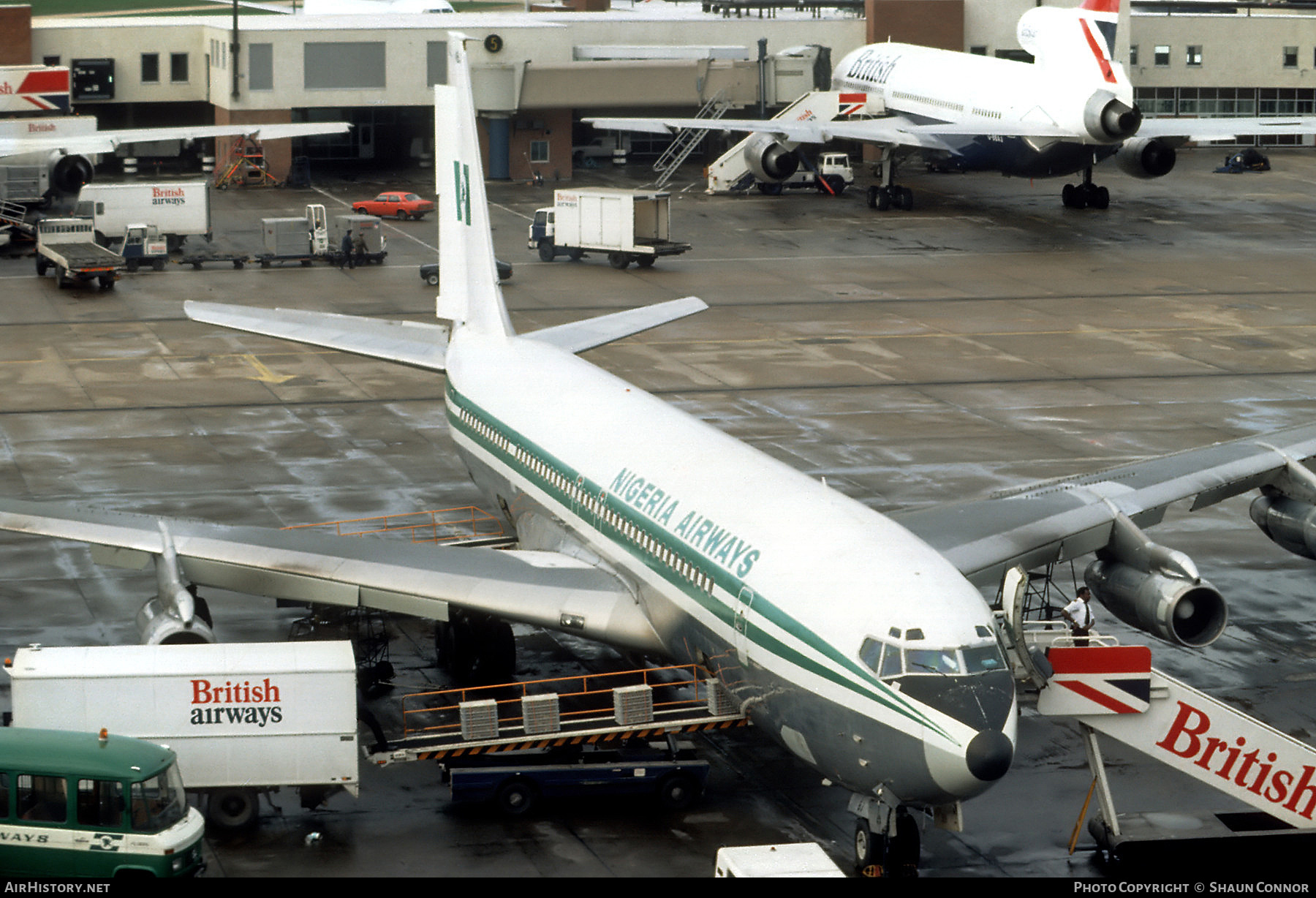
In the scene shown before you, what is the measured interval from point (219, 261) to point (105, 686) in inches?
2216

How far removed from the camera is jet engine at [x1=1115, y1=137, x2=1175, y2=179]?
91.1 m

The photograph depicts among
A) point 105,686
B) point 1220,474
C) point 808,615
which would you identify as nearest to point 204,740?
point 105,686

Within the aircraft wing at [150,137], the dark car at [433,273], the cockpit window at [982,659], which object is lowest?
the cockpit window at [982,659]

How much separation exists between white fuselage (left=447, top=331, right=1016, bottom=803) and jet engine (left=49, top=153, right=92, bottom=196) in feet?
203

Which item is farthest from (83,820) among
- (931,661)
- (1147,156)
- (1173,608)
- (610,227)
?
(1147,156)

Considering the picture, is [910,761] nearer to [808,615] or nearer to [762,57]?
[808,615]

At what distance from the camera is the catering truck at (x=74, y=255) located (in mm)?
72688

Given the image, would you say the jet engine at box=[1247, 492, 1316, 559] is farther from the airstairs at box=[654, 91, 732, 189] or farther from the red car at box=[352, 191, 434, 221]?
the airstairs at box=[654, 91, 732, 189]

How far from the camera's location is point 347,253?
7919 cm

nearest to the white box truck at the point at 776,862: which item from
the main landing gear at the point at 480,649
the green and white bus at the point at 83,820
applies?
the green and white bus at the point at 83,820

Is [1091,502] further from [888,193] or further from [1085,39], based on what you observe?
[888,193]

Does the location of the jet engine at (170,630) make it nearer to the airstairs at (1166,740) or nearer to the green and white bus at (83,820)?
the green and white bus at (83,820)

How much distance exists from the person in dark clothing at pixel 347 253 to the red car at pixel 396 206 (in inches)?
550

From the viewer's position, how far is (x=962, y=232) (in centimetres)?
8956
